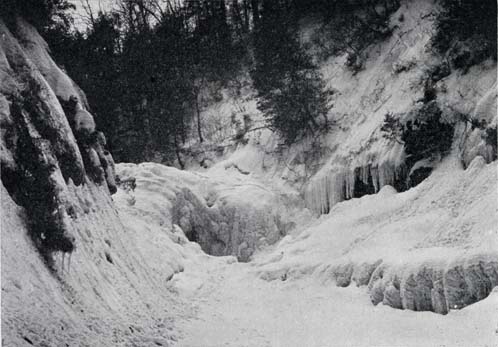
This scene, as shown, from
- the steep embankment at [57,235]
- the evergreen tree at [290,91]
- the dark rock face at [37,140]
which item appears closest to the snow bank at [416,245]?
the steep embankment at [57,235]

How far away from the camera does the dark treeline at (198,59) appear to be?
80.7 ft

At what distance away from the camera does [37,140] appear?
862cm

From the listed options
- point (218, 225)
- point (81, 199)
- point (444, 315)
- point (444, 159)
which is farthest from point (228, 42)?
point (444, 315)

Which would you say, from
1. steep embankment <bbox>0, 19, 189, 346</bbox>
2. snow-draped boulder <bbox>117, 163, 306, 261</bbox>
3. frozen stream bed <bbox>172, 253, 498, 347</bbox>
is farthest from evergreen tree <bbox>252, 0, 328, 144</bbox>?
steep embankment <bbox>0, 19, 189, 346</bbox>

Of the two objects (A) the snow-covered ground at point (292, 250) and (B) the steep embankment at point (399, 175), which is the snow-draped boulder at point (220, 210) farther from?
(B) the steep embankment at point (399, 175)

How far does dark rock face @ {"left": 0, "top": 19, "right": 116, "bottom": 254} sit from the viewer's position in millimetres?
7875

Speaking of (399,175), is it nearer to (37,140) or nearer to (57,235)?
(37,140)

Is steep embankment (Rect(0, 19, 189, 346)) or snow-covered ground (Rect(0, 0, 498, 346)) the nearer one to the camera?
steep embankment (Rect(0, 19, 189, 346))

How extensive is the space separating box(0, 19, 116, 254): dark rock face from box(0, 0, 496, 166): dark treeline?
11.6m

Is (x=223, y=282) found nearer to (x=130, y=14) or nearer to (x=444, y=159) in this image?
(x=444, y=159)

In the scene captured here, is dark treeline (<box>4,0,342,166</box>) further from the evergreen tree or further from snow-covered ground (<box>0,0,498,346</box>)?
snow-covered ground (<box>0,0,498,346</box>)

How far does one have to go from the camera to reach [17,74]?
29.9 feet

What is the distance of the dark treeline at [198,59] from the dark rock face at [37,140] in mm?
11594

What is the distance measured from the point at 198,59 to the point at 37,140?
28.9 m
